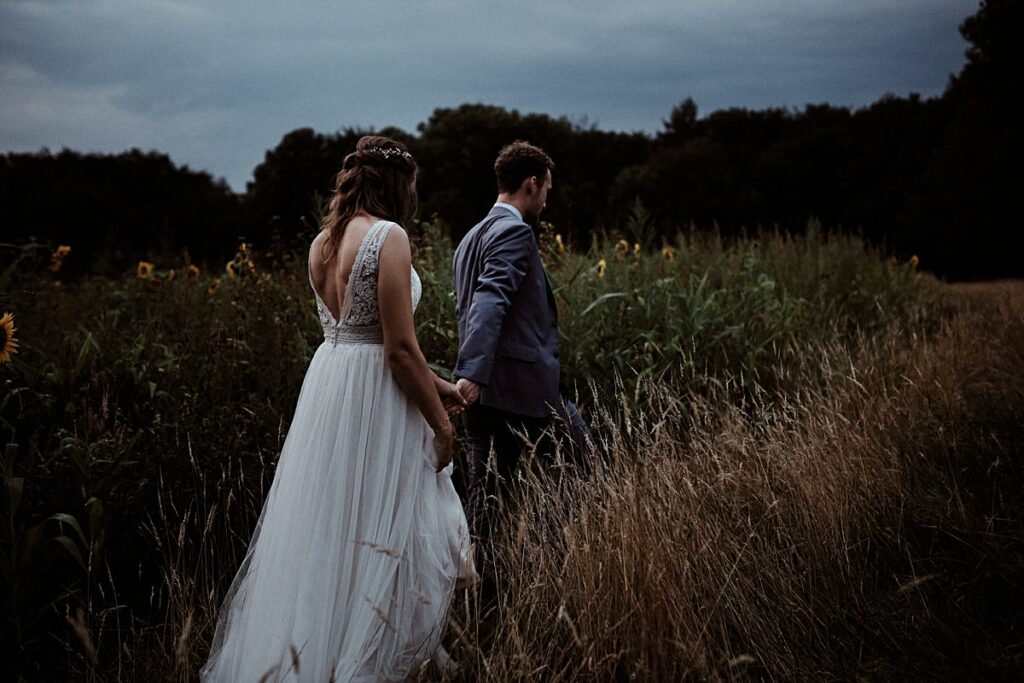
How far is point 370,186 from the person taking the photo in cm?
248

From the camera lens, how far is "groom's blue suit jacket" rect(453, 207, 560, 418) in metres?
2.94

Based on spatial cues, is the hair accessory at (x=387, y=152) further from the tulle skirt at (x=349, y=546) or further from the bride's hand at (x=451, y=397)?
the bride's hand at (x=451, y=397)

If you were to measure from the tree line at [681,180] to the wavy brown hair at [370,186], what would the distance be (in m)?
8.63

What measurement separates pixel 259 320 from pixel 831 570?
12.7 ft

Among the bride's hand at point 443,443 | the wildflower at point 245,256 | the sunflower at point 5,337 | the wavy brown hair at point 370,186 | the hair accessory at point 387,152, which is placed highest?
the hair accessory at point 387,152

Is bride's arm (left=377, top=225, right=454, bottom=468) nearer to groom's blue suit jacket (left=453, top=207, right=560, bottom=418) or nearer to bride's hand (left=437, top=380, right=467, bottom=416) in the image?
bride's hand (left=437, top=380, right=467, bottom=416)

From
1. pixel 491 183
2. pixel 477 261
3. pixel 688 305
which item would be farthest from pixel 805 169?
pixel 477 261

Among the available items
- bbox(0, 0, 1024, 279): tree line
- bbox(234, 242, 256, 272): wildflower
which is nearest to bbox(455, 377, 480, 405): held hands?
bbox(234, 242, 256, 272): wildflower

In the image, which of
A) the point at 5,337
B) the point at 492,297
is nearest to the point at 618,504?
the point at 492,297

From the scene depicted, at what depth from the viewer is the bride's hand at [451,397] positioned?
2756 mm

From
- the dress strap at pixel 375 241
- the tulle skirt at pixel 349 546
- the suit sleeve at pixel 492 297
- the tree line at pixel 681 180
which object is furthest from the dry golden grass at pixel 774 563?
the tree line at pixel 681 180

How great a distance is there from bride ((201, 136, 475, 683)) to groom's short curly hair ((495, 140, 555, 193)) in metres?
0.75

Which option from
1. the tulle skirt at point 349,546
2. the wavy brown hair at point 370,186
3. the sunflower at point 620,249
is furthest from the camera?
the sunflower at point 620,249

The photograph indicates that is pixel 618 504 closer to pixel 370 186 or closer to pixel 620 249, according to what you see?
pixel 370 186
